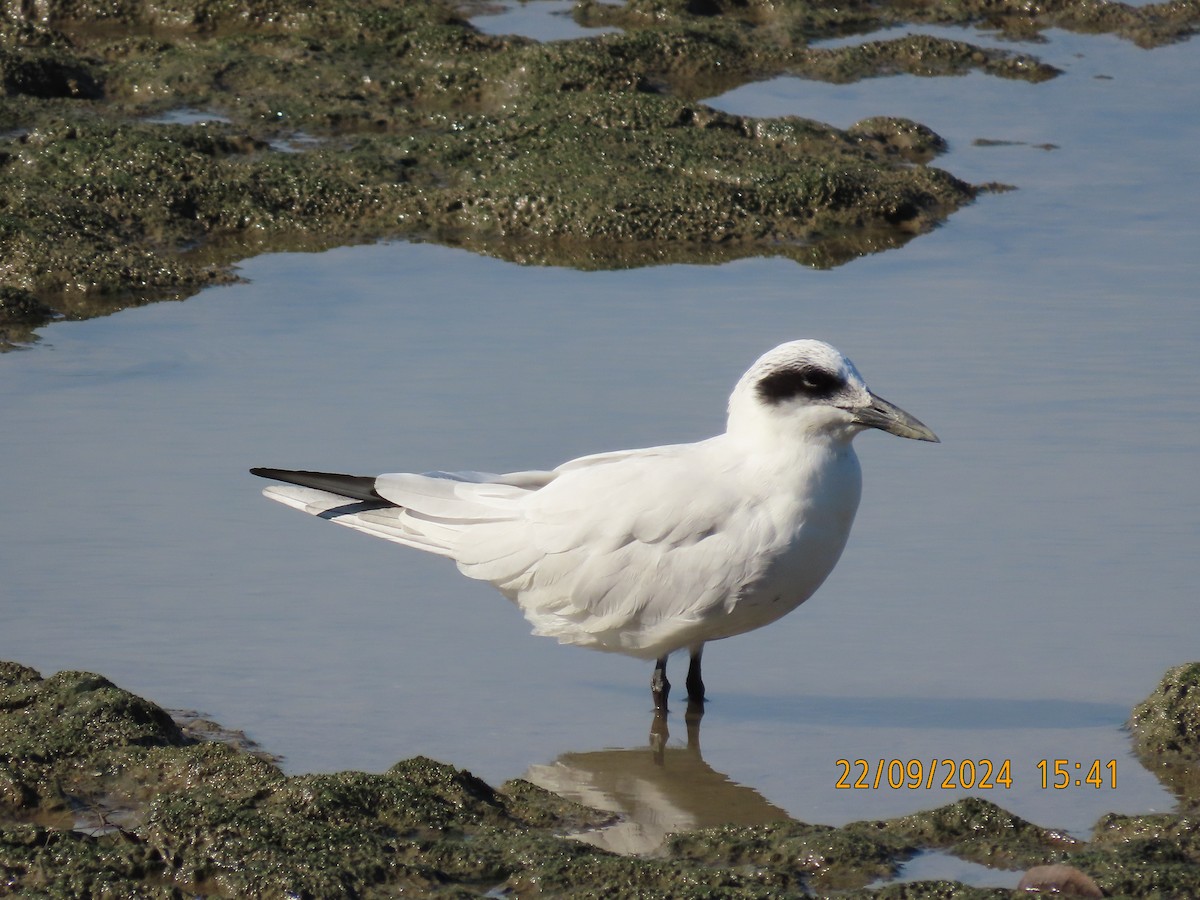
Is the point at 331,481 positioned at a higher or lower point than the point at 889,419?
lower

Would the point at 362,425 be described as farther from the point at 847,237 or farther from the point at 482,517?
the point at 847,237

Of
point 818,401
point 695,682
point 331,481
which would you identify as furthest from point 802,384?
point 331,481

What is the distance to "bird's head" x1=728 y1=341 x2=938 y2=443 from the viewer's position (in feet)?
17.4

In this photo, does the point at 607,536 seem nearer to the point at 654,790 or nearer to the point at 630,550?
the point at 630,550

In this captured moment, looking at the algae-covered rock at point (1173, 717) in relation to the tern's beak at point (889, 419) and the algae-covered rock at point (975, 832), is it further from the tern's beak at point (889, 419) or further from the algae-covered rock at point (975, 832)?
the tern's beak at point (889, 419)

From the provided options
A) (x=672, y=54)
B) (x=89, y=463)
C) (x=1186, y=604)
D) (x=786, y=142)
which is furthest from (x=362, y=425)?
(x=672, y=54)

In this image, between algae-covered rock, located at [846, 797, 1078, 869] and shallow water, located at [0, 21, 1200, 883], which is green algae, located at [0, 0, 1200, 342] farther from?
algae-covered rock, located at [846, 797, 1078, 869]

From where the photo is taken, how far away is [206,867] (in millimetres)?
3992

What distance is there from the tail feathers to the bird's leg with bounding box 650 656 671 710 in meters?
0.99

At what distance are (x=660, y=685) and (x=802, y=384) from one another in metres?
1.00

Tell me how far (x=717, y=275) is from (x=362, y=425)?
248 cm
